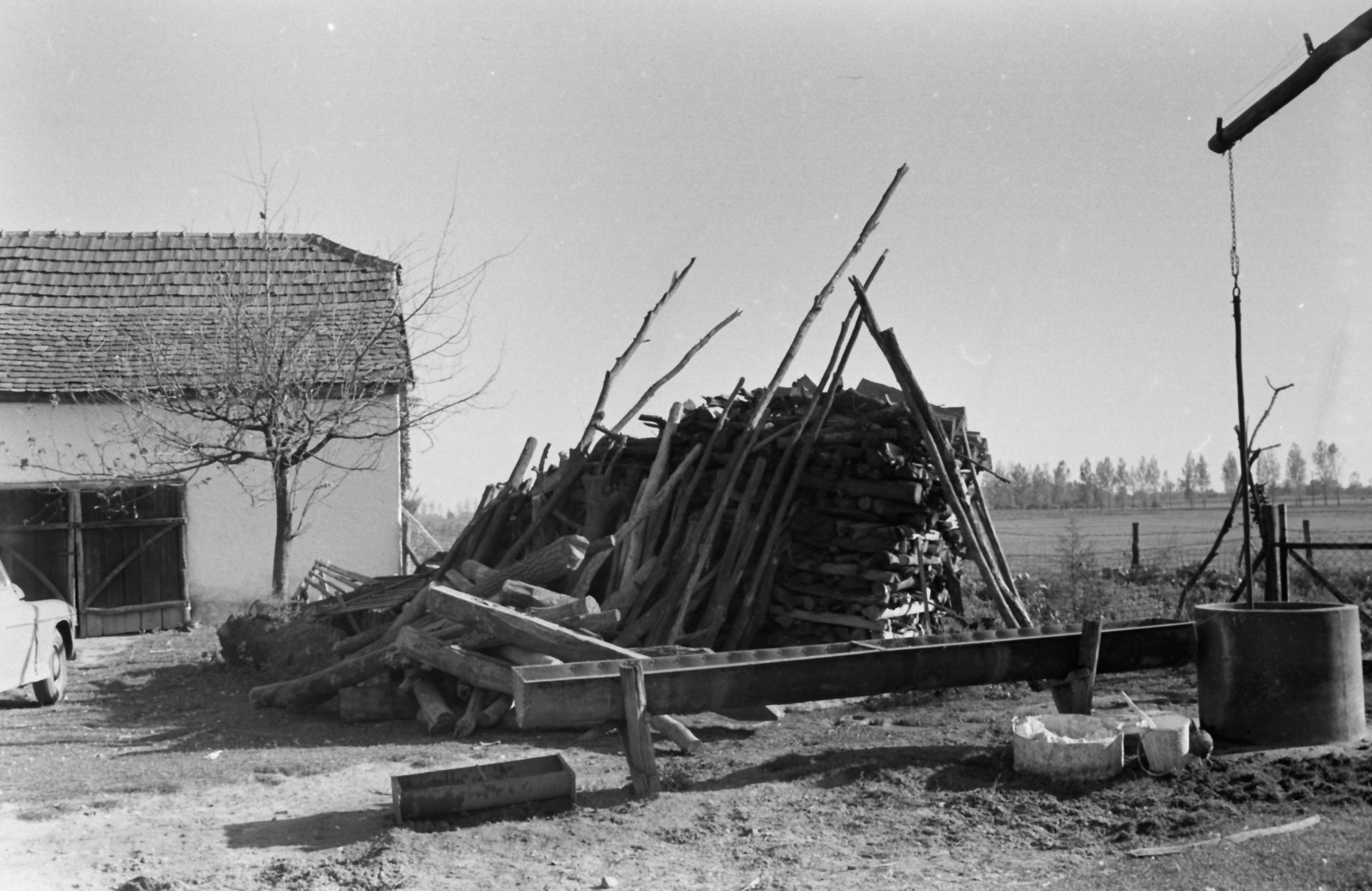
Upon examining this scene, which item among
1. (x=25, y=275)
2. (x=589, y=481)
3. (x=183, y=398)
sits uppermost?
(x=25, y=275)

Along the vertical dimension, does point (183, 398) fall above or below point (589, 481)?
above

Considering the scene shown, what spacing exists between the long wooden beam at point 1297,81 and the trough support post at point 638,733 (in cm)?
514

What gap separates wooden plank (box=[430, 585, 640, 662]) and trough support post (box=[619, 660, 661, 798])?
7.45 feet

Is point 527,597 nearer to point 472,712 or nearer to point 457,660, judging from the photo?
point 457,660

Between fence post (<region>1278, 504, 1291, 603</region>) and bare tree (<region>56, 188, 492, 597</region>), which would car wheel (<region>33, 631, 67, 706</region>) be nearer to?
bare tree (<region>56, 188, 492, 597</region>)

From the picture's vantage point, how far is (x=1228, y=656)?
287 inches


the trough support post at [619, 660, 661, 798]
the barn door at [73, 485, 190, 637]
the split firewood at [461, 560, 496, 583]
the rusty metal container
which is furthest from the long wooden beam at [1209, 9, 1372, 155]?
the barn door at [73, 485, 190, 637]

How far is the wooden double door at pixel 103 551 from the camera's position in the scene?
Result: 1603cm

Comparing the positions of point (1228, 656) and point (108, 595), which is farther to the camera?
point (108, 595)

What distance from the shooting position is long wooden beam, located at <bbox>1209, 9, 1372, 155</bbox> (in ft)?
21.8

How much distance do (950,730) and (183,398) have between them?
11.6m

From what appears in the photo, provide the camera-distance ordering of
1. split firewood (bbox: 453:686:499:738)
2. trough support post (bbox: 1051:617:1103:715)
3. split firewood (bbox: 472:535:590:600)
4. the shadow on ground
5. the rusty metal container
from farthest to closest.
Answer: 1. split firewood (bbox: 472:535:590:600)
2. split firewood (bbox: 453:686:499:738)
3. trough support post (bbox: 1051:617:1103:715)
4. the rusty metal container
5. the shadow on ground

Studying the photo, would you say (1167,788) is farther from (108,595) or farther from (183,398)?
(108,595)

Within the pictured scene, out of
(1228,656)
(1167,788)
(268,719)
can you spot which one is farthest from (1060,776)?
(268,719)
